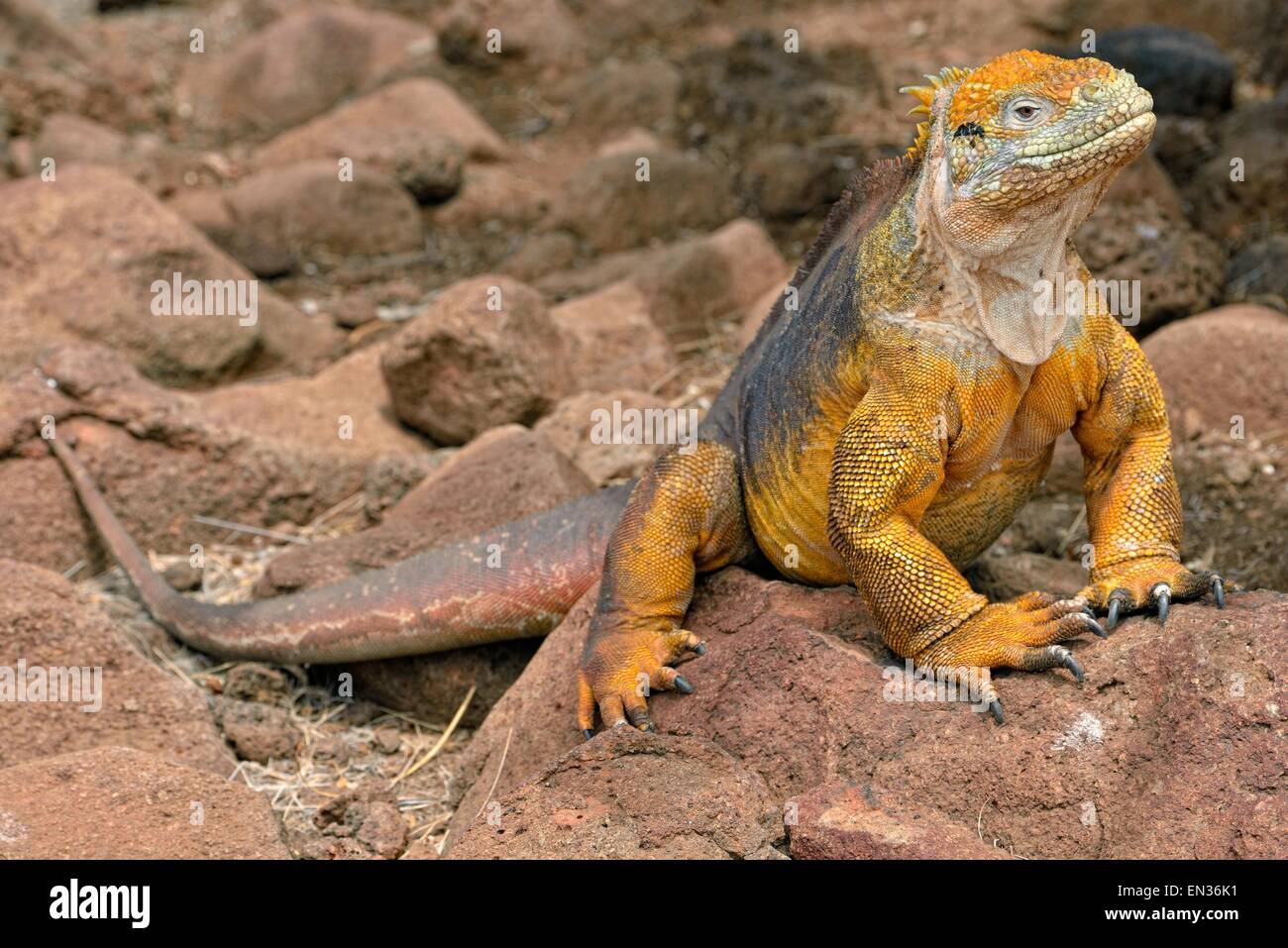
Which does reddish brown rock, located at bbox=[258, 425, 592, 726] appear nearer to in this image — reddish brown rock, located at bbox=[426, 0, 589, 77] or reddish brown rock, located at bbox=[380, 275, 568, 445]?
reddish brown rock, located at bbox=[380, 275, 568, 445]

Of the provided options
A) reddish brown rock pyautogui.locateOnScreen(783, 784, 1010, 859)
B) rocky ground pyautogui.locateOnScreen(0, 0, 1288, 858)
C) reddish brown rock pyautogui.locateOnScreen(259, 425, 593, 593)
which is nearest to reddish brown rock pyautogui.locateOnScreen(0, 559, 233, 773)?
rocky ground pyautogui.locateOnScreen(0, 0, 1288, 858)

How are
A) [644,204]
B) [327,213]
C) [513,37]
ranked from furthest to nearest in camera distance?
[513,37]
[327,213]
[644,204]

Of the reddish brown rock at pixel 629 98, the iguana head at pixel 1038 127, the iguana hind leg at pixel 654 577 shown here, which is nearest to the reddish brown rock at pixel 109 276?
the iguana hind leg at pixel 654 577

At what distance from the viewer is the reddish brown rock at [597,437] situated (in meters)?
7.34

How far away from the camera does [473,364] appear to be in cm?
814

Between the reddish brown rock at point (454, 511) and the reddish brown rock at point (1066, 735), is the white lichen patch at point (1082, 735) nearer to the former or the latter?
the reddish brown rock at point (1066, 735)

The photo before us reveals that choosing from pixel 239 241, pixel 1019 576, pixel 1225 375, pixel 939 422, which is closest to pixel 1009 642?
pixel 939 422

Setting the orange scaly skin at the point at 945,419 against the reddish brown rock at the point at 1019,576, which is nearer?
the orange scaly skin at the point at 945,419

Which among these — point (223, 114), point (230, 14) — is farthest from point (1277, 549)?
point (230, 14)

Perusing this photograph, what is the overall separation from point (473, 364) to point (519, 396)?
1.01ft

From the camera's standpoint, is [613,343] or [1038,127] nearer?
[1038,127]

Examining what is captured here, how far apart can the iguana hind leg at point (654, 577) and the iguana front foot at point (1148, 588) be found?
4.40ft

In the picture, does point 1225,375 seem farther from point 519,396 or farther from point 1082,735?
point 1082,735

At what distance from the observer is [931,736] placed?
4.33 m
